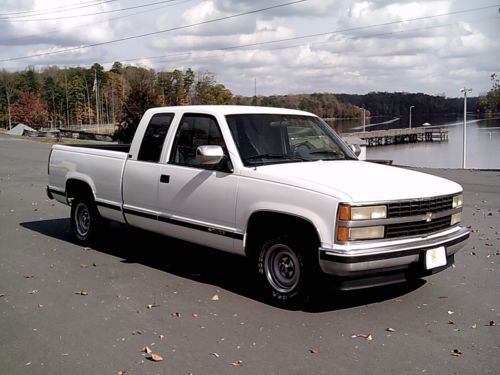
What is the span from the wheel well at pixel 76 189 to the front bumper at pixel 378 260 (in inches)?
172

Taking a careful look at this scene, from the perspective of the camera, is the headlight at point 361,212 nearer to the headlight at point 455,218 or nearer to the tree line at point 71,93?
the headlight at point 455,218

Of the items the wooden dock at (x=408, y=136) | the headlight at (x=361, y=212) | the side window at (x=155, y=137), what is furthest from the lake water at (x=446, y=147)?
the headlight at (x=361, y=212)

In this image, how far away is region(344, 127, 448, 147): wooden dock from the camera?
125250 mm

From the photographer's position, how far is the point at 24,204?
12.0 metres

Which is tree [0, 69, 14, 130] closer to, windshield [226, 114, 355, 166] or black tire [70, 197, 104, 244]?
black tire [70, 197, 104, 244]

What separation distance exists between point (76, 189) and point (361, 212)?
16.2 ft

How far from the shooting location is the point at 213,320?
4.98 metres

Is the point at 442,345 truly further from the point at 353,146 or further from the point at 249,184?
the point at 353,146

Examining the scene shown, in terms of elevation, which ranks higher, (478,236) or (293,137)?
(293,137)

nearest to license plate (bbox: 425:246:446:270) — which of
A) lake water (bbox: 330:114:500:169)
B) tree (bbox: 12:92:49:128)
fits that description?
lake water (bbox: 330:114:500:169)

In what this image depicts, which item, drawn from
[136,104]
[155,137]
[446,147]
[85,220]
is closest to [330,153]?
[155,137]

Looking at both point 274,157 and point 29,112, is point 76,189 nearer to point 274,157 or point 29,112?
point 274,157

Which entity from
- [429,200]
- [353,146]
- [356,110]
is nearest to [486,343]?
[429,200]

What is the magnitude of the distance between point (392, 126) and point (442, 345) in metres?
139
